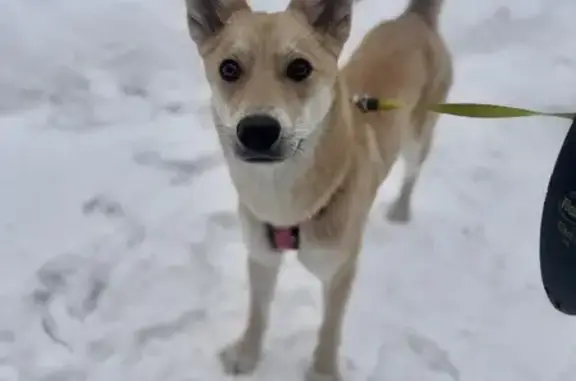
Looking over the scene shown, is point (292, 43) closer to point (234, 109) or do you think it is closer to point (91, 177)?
point (234, 109)

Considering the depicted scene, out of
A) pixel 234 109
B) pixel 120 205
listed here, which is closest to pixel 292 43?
pixel 234 109

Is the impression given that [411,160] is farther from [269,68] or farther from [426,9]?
[269,68]

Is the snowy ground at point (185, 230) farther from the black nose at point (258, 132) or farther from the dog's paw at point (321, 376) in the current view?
the black nose at point (258, 132)

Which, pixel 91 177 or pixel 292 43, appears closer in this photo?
pixel 292 43

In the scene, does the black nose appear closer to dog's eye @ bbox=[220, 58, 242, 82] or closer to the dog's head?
the dog's head

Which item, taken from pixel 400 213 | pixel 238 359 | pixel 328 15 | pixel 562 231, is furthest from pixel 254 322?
pixel 562 231

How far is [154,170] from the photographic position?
3479mm

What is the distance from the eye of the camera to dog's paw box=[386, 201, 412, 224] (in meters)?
3.34

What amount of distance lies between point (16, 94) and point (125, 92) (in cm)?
50

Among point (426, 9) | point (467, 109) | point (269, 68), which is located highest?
point (269, 68)

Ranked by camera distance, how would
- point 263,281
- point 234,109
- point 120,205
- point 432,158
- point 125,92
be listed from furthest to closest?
1. point 125,92
2. point 432,158
3. point 120,205
4. point 263,281
5. point 234,109

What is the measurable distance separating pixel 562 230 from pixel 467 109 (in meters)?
0.49

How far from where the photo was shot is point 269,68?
2.09 metres

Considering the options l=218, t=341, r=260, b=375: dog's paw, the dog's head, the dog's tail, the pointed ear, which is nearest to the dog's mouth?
the dog's head
